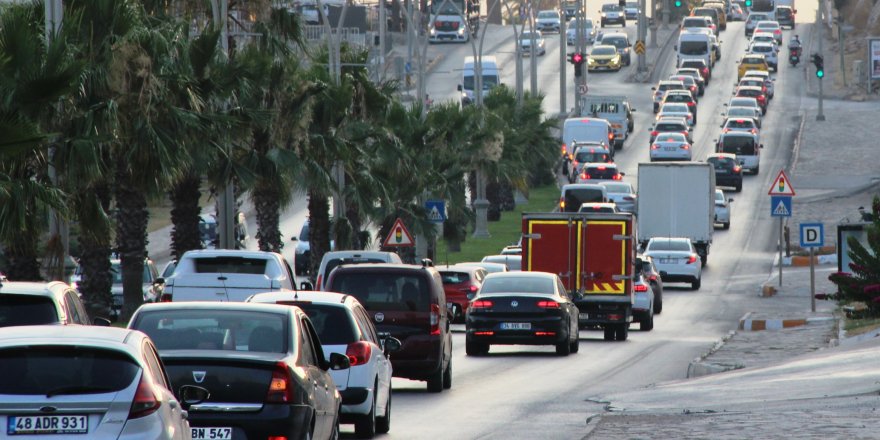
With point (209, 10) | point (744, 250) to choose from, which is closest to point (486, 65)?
point (744, 250)

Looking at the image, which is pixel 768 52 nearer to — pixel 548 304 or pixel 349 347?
pixel 548 304

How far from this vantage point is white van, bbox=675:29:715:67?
4400 inches

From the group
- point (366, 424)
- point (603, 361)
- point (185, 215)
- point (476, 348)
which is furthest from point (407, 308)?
point (185, 215)

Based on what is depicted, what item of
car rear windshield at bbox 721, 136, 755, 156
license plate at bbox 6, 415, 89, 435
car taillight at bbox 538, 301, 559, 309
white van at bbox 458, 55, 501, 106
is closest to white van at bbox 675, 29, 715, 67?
white van at bbox 458, 55, 501, 106

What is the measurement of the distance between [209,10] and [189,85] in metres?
9.95

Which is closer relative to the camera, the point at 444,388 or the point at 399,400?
the point at 399,400

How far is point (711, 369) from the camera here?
85.7 feet

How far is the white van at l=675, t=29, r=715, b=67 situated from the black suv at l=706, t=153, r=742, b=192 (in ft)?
115

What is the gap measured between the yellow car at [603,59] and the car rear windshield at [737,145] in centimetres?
3661

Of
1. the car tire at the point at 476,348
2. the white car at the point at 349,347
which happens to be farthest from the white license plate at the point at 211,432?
the car tire at the point at 476,348

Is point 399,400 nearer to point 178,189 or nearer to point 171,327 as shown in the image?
point 171,327

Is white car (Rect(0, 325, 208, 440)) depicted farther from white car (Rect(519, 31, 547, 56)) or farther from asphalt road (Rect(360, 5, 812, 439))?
white car (Rect(519, 31, 547, 56))

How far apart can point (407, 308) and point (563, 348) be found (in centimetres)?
879

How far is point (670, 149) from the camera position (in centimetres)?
8106
